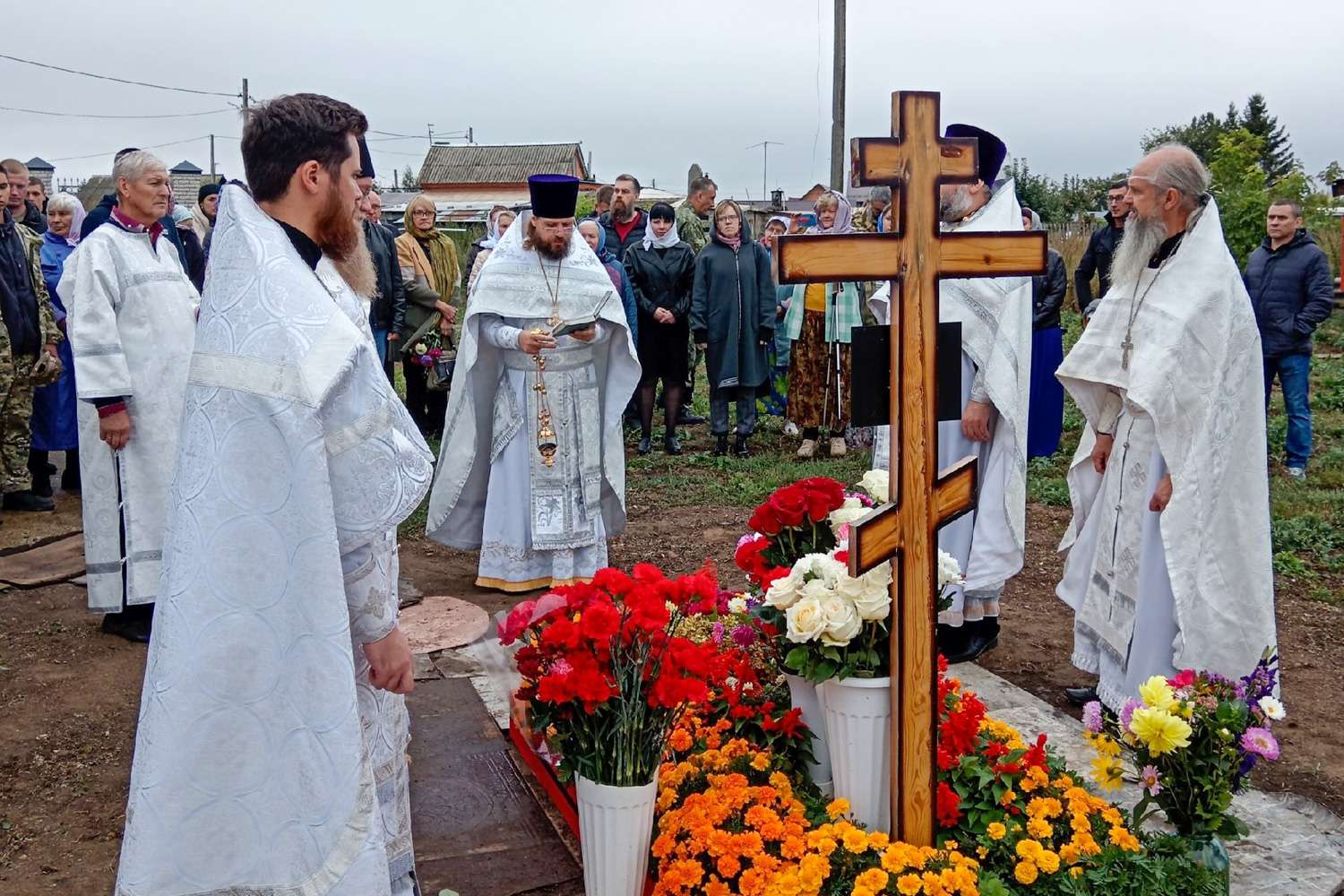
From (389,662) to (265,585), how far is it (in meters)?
0.33

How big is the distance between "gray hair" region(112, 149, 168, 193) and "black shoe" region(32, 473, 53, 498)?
4.04m

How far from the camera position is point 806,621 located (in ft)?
9.61

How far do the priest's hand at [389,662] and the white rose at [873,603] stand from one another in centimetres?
112

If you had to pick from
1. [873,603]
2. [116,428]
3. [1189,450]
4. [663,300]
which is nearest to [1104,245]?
[663,300]

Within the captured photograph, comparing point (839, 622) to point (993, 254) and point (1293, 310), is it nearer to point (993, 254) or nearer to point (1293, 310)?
point (993, 254)

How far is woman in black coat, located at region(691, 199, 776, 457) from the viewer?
32.4ft

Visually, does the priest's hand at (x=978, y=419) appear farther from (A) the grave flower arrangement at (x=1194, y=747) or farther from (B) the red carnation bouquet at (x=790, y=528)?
(A) the grave flower arrangement at (x=1194, y=747)

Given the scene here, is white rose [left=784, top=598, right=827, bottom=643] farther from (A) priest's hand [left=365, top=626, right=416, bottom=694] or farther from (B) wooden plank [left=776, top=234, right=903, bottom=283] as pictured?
(A) priest's hand [left=365, top=626, right=416, bottom=694]

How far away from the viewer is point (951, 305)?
4.73 meters

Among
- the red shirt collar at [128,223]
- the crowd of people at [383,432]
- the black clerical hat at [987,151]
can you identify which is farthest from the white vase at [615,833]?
the red shirt collar at [128,223]

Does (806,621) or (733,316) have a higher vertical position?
(733,316)

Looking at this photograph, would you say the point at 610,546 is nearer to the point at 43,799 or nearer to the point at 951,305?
the point at 951,305

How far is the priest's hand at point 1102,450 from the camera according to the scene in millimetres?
4336

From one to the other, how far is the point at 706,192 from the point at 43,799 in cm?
890
